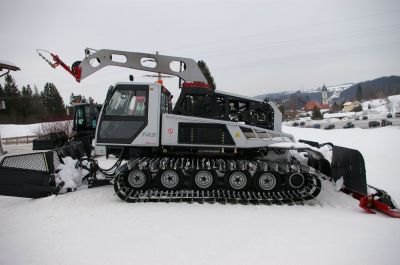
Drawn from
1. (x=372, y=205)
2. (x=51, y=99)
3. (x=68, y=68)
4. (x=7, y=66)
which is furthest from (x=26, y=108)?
(x=372, y=205)

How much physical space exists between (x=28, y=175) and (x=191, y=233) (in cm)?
435

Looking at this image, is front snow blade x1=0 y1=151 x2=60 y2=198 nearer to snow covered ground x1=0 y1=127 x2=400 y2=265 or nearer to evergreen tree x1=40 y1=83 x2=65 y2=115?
snow covered ground x1=0 y1=127 x2=400 y2=265

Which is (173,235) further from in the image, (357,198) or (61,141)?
Result: (61,141)

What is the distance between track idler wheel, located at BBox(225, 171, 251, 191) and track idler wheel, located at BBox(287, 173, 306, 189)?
2.97ft

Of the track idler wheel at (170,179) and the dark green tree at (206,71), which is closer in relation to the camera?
the track idler wheel at (170,179)

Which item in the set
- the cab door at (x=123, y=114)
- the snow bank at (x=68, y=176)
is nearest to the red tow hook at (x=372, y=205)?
the cab door at (x=123, y=114)

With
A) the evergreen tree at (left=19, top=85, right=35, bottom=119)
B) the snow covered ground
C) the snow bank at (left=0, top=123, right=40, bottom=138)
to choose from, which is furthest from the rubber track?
the evergreen tree at (left=19, top=85, right=35, bottom=119)

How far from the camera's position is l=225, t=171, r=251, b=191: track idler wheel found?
6047mm

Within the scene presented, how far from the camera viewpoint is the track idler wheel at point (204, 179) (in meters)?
6.09

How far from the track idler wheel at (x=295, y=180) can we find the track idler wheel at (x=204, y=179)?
5.58 feet

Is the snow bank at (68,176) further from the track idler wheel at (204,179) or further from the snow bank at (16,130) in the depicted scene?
the snow bank at (16,130)

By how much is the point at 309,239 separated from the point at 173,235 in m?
2.12

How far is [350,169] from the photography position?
592 centimetres

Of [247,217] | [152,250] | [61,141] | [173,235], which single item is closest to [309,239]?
[247,217]
